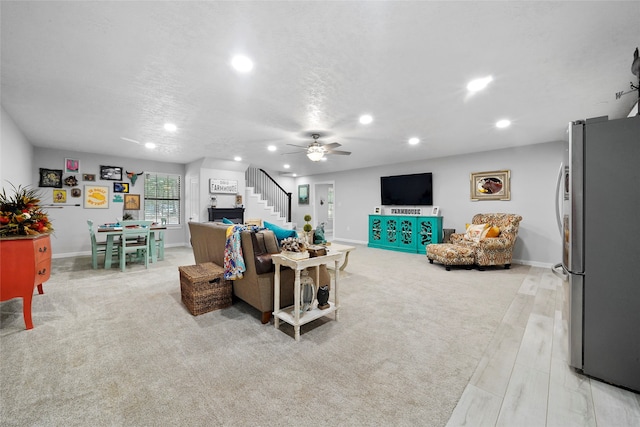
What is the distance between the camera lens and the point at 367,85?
2.62 m

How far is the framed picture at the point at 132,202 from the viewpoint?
644cm

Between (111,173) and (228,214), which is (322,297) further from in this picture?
(111,173)

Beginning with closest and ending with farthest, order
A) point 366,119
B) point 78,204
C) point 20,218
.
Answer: point 20,218 → point 366,119 → point 78,204

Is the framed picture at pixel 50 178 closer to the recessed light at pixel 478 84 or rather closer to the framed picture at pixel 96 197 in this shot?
the framed picture at pixel 96 197

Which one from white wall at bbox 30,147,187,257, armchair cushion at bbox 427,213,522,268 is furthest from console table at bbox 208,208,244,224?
armchair cushion at bbox 427,213,522,268

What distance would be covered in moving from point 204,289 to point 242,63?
2205 mm

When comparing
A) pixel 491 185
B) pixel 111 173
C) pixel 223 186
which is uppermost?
pixel 111 173

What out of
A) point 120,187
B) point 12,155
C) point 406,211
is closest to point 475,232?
point 406,211

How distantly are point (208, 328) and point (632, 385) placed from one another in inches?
119

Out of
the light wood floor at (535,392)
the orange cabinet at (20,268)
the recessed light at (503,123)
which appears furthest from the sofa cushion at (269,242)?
the recessed light at (503,123)

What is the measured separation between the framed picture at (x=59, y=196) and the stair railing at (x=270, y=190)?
4241mm

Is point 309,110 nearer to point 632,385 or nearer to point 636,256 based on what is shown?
point 636,256

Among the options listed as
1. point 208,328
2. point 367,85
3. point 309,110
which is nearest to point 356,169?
point 309,110

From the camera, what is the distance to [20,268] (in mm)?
2279
